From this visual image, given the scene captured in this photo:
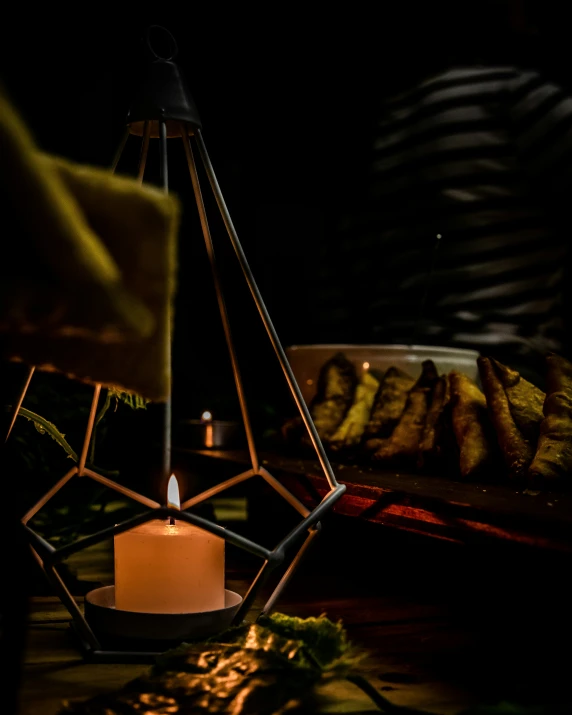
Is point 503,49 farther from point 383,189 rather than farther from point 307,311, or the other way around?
point 307,311

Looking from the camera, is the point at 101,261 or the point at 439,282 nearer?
the point at 101,261

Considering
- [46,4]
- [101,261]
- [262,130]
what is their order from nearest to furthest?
[101,261], [46,4], [262,130]

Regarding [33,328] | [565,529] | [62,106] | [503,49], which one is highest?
[503,49]

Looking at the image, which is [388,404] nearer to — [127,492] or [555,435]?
[555,435]

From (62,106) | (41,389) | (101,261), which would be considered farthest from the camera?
(62,106)

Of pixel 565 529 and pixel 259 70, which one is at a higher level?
pixel 259 70

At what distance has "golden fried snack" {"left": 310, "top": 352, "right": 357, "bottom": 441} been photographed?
1.83 m

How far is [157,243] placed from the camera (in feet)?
1.78

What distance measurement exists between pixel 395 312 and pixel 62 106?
1.57 m

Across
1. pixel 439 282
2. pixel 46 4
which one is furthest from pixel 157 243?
pixel 46 4

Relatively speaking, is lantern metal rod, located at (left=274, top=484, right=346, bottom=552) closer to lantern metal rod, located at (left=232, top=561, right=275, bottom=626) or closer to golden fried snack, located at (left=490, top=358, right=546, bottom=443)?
lantern metal rod, located at (left=232, top=561, right=275, bottom=626)

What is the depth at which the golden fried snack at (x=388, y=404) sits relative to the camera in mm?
1666

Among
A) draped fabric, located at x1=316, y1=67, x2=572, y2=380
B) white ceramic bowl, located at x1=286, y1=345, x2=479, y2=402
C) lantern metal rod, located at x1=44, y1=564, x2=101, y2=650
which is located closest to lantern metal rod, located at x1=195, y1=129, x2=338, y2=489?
lantern metal rod, located at x1=44, y1=564, x2=101, y2=650

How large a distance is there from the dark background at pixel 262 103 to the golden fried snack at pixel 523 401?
1.44 meters
